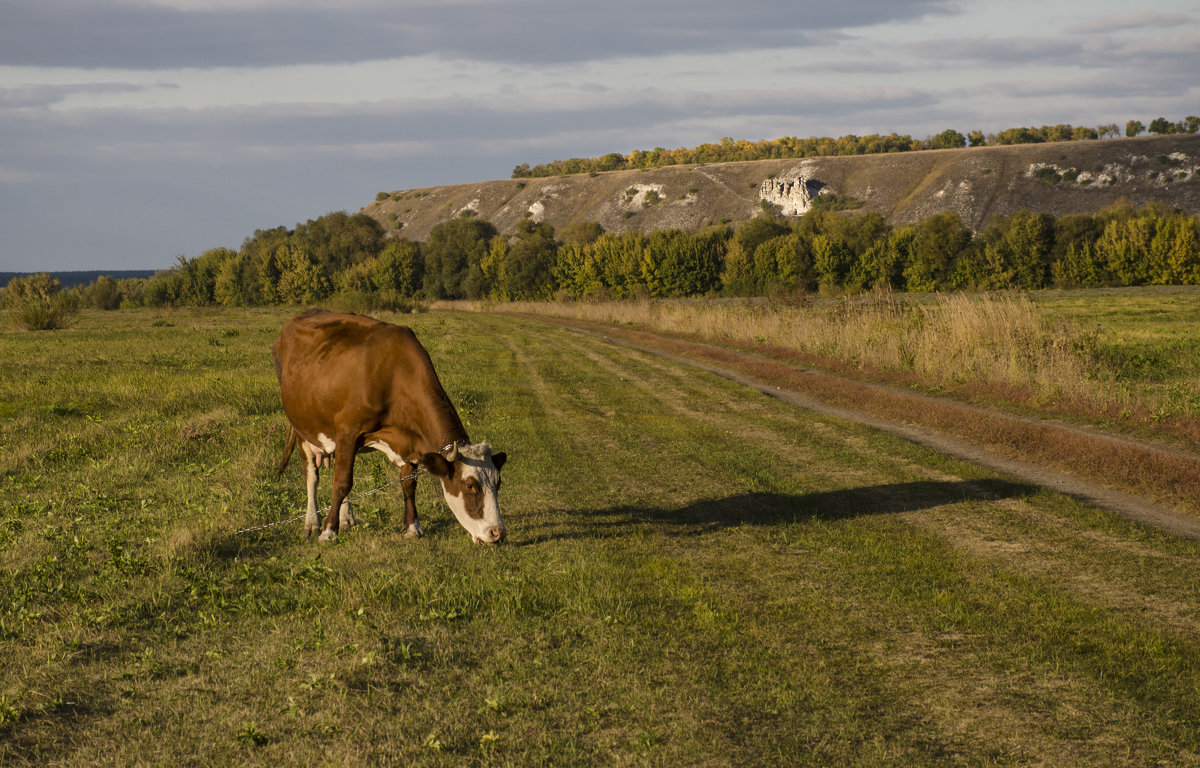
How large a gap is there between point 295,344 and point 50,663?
184 inches

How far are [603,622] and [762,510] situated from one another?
4.30m

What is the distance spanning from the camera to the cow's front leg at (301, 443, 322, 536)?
966 cm

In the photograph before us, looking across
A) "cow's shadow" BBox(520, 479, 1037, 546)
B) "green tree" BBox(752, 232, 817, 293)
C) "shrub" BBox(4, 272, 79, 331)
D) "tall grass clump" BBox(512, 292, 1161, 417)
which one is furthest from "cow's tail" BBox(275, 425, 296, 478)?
"green tree" BBox(752, 232, 817, 293)

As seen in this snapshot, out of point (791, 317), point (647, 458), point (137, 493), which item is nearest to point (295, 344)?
point (137, 493)

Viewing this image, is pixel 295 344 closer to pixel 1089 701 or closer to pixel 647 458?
pixel 647 458

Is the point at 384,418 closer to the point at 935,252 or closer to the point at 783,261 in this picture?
the point at 783,261

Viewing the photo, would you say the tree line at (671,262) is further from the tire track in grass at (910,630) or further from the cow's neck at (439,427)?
the cow's neck at (439,427)

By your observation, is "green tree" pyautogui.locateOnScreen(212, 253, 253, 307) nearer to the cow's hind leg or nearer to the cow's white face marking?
the cow's hind leg

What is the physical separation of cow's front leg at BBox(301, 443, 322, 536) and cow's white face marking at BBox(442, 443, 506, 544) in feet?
7.69

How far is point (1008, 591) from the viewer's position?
757 centimetres

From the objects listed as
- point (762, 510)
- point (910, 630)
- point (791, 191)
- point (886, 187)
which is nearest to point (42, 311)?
point (762, 510)

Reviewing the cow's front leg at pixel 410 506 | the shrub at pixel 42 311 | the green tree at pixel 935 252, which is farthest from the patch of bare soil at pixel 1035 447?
the green tree at pixel 935 252

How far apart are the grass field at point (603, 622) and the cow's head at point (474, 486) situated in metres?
0.40

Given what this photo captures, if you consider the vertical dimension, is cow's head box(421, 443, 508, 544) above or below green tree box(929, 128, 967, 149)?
below
